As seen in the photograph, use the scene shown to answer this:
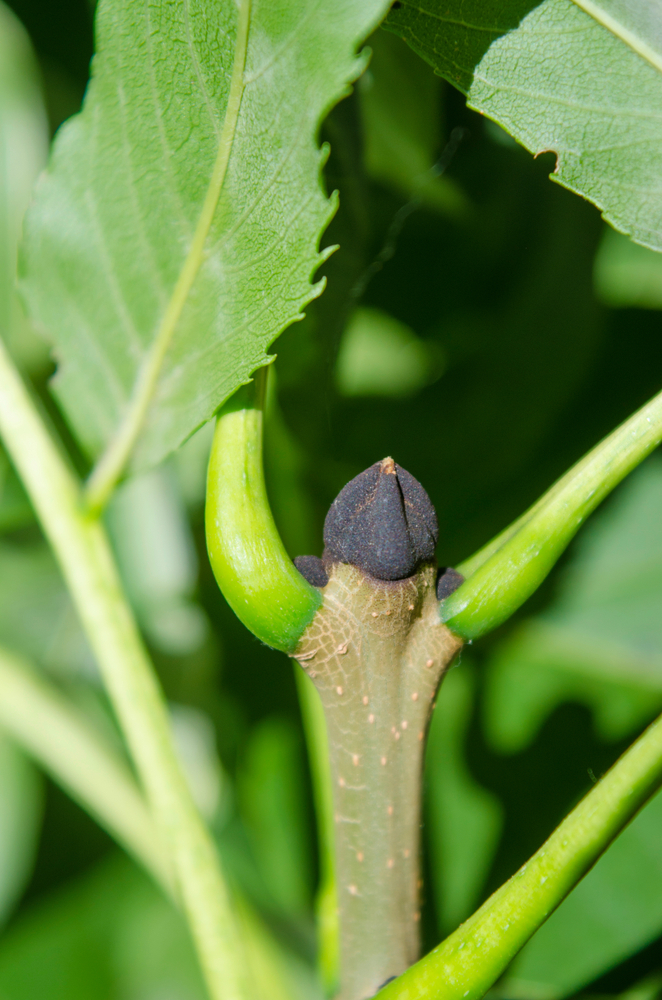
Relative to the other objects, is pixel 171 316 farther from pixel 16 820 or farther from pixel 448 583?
pixel 16 820

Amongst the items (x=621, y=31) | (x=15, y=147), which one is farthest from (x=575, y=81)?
(x=15, y=147)

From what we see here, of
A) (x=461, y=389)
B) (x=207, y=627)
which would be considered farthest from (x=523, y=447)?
(x=207, y=627)

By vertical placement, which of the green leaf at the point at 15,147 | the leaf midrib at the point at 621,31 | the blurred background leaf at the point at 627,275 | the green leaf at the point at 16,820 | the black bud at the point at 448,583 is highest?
the leaf midrib at the point at 621,31

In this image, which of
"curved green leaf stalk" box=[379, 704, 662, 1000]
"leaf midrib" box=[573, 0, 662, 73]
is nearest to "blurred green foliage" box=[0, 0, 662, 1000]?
"leaf midrib" box=[573, 0, 662, 73]

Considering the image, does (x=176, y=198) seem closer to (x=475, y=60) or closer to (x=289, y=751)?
(x=475, y=60)

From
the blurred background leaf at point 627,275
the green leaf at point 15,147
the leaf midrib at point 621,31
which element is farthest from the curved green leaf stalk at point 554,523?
the green leaf at point 15,147

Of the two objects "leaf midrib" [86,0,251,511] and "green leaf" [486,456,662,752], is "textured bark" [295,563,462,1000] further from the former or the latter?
"green leaf" [486,456,662,752]

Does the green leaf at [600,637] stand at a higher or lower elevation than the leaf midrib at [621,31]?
lower

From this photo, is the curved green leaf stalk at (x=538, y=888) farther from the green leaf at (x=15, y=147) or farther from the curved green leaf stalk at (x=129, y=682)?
the green leaf at (x=15, y=147)
